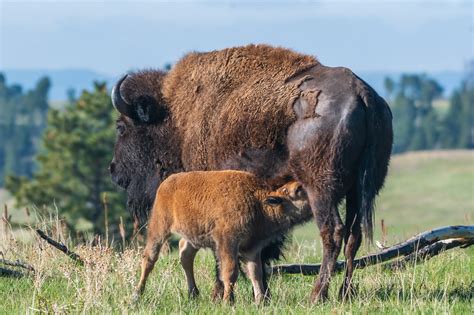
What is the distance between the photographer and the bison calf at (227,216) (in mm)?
8891

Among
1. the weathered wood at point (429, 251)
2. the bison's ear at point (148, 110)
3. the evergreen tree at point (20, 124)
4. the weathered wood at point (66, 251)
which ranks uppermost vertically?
the bison's ear at point (148, 110)

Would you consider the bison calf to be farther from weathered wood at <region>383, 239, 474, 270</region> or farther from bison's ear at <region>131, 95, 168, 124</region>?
bison's ear at <region>131, 95, 168, 124</region>

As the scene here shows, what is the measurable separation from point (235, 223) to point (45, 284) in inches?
74.0

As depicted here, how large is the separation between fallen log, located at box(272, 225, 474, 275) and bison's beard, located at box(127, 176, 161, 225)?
2124 millimetres

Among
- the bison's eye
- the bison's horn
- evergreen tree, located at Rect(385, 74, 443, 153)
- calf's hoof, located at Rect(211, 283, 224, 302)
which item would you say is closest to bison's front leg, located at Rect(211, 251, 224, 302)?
calf's hoof, located at Rect(211, 283, 224, 302)

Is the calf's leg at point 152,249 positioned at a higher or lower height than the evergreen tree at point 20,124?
higher

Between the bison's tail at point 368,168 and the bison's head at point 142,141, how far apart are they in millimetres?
2575

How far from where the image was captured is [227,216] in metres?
8.93

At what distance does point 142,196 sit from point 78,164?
3848 cm

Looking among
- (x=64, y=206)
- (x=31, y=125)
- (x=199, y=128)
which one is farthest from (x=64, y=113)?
(x=31, y=125)

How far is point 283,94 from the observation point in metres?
9.81

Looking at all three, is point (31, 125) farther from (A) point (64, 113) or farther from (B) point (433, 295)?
(B) point (433, 295)

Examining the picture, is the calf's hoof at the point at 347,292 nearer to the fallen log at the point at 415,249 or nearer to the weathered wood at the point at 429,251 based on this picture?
the fallen log at the point at 415,249

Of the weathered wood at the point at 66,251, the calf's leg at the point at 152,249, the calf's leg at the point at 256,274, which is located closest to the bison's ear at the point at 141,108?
the weathered wood at the point at 66,251
